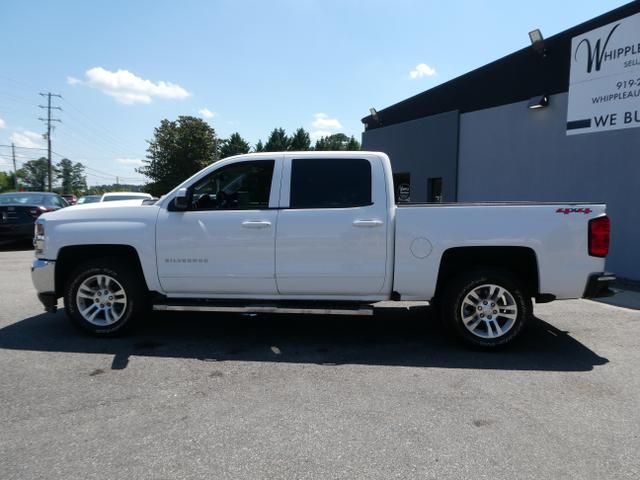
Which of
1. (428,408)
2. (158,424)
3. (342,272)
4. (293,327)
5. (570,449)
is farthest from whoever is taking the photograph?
(293,327)

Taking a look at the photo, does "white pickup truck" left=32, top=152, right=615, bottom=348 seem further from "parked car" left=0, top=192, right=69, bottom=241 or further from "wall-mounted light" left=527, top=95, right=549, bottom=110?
"parked car" left=0, top=192, right=69, bottom=241

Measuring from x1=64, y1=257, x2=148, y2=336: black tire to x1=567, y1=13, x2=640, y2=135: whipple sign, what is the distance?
948cm

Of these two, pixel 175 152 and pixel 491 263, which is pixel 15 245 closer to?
pixel 491 263

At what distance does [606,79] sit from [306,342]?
870 centimetres

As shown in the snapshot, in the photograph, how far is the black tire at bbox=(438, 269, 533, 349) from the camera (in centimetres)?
475

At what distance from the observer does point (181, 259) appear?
5.02 meters

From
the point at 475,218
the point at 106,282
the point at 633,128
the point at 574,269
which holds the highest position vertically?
the point at 633,128

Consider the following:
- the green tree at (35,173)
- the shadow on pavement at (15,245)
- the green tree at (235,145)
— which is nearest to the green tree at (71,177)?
the green tree at (35,173)

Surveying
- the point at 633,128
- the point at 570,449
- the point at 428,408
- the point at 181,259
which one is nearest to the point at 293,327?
the point at 181,259

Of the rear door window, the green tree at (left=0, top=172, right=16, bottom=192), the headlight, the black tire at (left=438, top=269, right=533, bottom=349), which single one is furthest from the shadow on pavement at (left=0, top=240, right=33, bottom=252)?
the green tree at (left=0, top=172, right=16, bottom=192)

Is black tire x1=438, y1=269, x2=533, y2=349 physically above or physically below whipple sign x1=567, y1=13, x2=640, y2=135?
below

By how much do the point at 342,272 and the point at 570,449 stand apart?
2535mm

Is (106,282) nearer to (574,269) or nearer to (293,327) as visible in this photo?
(293,327)

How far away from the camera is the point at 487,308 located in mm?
4809
